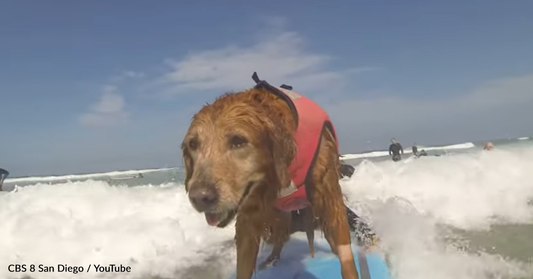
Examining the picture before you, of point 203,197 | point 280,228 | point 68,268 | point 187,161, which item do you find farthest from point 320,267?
point 68,268

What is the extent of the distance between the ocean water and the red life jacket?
5.07 ft

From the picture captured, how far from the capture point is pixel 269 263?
16.1ft

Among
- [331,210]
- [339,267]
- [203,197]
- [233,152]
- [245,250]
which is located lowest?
[339,267]

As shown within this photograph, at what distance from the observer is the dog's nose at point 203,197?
2.39 m

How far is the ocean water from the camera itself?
4.70 meters

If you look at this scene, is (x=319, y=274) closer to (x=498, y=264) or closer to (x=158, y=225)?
(x=498, y=264)

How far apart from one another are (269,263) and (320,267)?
597mm

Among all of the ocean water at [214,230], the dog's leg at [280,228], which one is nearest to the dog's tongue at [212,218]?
the dog's leg at [280,228]

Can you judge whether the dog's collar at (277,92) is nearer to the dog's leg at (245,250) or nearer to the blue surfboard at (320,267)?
the dog's leg at (245,250)

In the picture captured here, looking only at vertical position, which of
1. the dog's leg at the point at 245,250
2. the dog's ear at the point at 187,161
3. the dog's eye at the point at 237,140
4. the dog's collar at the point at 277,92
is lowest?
the dog's leg at the point at 245,250

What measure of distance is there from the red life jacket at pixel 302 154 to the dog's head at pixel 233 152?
85 mm

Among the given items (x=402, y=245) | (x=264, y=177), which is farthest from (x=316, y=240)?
(x=264, y=177)

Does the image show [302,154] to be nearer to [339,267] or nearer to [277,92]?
[277,92]

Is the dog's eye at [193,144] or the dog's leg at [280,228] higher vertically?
the dog's eye at [193,144]
